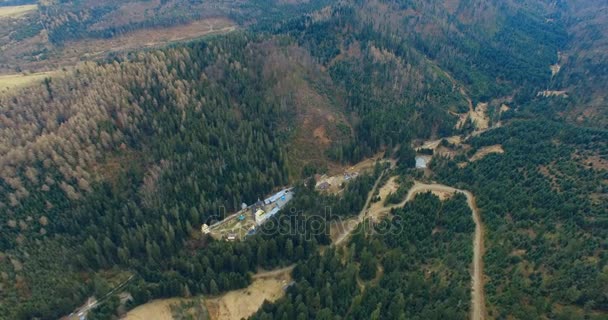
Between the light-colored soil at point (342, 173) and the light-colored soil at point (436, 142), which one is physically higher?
the light-colored soil at point (436, 142)

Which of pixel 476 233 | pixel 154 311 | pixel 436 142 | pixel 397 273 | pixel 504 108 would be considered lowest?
pixel 154 311

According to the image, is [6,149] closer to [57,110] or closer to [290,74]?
[57,110]

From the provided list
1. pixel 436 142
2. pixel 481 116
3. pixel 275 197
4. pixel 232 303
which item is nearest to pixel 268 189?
pixel 275 197

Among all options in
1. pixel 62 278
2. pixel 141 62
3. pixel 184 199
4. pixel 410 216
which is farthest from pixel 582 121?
pixel 62 278

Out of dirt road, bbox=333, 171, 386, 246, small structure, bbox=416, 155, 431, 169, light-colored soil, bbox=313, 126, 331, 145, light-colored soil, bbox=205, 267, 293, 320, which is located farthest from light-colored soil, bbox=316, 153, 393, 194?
light-colored soil, bbox=205, 267, 293, 320

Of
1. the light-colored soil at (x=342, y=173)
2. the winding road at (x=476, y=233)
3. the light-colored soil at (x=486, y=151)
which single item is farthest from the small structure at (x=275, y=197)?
the light-colored soil at (x=486, y=151)

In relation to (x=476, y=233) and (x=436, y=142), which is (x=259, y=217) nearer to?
(x=476, y=233)

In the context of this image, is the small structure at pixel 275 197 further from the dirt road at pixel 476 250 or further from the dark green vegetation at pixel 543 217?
the dark green vegetation at pixel 543 217
